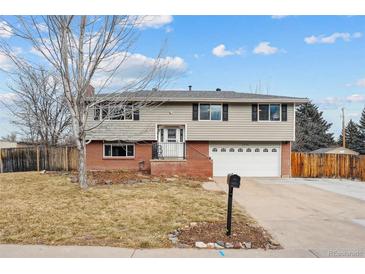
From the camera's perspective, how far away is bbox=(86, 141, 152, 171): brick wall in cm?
2041

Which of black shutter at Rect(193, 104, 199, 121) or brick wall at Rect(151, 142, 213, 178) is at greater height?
black shutter at Rect(193, 104, 199, 121)

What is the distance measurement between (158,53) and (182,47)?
140 cm

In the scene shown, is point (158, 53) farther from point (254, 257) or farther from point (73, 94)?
point (254, 257)

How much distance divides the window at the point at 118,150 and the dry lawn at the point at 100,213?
24.3 feet

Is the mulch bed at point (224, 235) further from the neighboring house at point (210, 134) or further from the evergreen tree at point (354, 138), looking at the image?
the evergreen tree at point (354, 138)

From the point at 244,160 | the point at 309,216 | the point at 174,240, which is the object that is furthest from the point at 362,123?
the point at 174,240

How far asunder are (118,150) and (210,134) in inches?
228

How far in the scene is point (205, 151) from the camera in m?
20.6

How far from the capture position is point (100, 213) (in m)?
8.32

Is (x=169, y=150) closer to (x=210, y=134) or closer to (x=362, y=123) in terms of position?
(x=210, y=134)

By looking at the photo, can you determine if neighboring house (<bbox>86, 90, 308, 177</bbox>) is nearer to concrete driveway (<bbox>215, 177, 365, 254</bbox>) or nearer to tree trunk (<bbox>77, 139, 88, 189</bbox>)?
concrete driveway (<bbox>215, 177, 365, 254</bbox>)

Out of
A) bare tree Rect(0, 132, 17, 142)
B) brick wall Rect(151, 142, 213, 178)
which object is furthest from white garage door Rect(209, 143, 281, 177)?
bare tree Rect(0, 132, 17, 142)

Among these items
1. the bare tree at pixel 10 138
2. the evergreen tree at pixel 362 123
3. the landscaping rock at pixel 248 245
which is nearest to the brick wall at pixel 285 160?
the landscaping rock at pixel 248 245

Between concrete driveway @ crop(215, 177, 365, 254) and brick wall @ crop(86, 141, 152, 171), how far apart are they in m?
8.14
